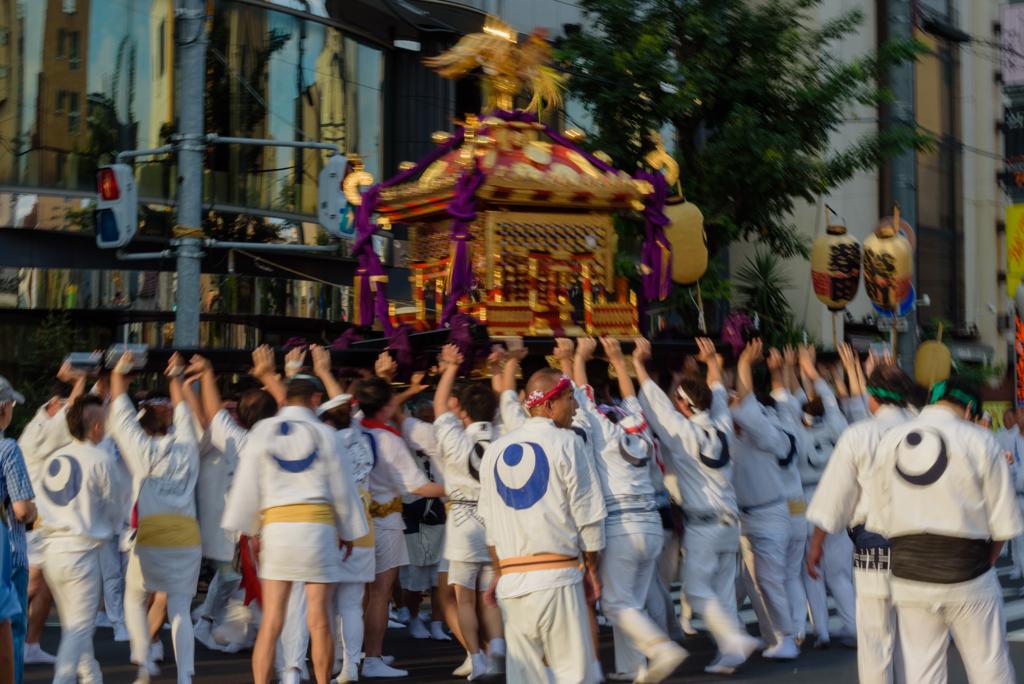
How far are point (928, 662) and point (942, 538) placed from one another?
52cm

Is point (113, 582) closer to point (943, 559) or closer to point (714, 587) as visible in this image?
point (714, 587)

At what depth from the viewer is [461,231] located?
7586 mm

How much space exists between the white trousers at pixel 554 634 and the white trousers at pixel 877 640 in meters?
1.28

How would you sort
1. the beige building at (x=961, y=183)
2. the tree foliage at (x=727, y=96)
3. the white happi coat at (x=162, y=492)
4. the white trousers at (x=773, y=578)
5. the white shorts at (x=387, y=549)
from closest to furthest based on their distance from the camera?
1. the white happi coat at (x=162, y=492)
2. the white shorts at (x=387, y=549)
3. the white trousers at (x=773, y=578)
4. the tree foliage at (x=727, y=96)
5. the beige building at (x=961, y=183)

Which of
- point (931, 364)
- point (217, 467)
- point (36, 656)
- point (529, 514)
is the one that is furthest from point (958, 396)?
point (931, 364)

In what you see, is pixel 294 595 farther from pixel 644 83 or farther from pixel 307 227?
pixel 307 227

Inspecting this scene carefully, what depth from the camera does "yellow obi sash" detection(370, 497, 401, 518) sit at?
22.2 feet

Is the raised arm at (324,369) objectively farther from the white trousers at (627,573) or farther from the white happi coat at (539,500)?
the white happi coat at (539,500)

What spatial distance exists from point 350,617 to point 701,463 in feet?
7.26

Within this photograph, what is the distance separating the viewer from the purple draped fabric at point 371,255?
28.0 feet

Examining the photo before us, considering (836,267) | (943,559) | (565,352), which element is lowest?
(943,559)

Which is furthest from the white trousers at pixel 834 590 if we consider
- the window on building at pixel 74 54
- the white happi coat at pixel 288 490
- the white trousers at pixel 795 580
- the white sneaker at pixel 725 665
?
the window on building at pixel 74 54

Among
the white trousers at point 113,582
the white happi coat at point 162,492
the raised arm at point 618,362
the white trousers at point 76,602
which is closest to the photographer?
the white trousers at point 76,602

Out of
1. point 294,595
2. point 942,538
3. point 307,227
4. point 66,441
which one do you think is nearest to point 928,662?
point 942,538
